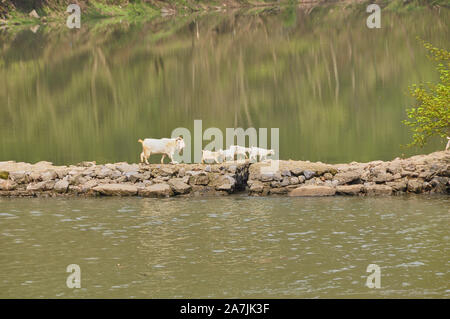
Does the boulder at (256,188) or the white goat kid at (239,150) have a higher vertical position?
the white goat kid at (239,150)

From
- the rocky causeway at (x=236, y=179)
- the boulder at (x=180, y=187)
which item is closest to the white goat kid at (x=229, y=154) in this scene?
the rocky causeway at (x=236, y=179)

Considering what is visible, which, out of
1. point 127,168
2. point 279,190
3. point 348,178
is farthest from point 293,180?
point 127,168

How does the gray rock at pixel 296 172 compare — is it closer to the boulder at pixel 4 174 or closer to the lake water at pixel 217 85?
the lake water at pixel 217 85

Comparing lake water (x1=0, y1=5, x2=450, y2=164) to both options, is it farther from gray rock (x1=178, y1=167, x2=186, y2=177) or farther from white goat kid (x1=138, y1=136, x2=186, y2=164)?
gray rock (x1=178, y1=167, x2=186, y2=177)

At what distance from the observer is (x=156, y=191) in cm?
3606

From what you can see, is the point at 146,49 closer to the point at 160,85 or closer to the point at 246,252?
the point at 160,85

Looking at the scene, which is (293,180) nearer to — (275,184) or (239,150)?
(275,184)

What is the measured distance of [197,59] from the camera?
401ft

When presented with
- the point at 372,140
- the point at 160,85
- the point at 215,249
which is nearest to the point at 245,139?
the point at 372,140

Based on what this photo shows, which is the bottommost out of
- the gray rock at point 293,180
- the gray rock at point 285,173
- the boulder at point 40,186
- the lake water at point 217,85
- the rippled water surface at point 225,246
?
the rippled water surface at point 225,246

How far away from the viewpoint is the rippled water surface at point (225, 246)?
22500mm

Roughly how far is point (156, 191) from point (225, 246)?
962 cm

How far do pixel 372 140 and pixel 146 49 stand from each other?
301 ft

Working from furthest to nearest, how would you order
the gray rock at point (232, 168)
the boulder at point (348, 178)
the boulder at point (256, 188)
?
1. the gray rock at point (232, 168)
2. the boulder at point (256, 188)
3. the boulder at point (348, 178)
